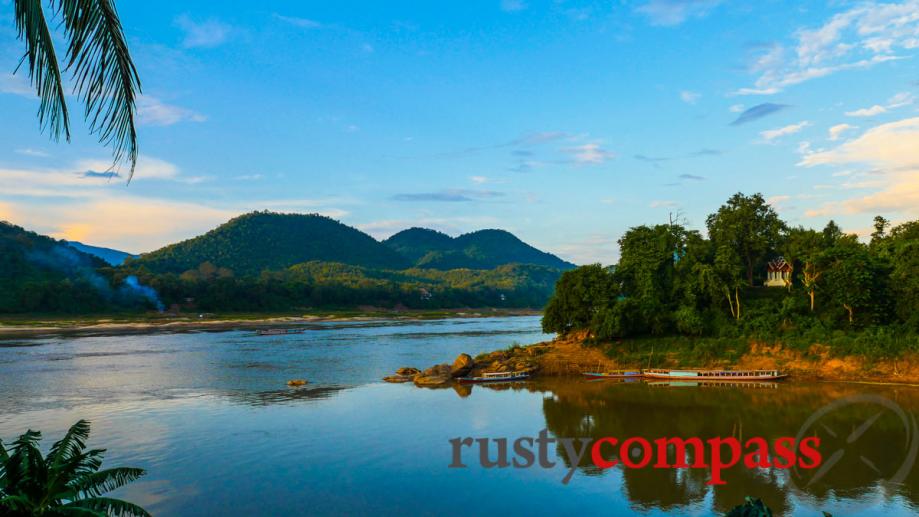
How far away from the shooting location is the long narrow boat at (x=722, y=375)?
5147cm

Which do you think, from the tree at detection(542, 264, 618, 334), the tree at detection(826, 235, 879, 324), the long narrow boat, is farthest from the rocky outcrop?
the tree at detection(826, 235, 879, 324)

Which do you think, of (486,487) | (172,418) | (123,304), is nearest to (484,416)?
(486,487)

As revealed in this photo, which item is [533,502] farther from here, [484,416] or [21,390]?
[21,390]

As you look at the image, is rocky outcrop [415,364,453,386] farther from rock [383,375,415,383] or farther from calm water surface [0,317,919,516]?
calm water surface [0,317,919,516]

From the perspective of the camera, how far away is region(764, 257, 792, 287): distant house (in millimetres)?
66438

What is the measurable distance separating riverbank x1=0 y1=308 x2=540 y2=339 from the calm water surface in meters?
51.6

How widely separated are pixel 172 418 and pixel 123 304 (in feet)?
403

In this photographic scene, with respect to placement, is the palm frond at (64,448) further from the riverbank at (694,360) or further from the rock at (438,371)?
the riverbank at (694,360)

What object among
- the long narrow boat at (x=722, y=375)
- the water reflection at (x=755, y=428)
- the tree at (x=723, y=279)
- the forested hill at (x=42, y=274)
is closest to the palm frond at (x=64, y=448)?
the water reflection at (x=755, y=428)

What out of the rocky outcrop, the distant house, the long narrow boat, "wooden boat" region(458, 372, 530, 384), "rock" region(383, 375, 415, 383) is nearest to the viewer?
the long narrow boat

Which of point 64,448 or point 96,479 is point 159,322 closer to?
point 64,448

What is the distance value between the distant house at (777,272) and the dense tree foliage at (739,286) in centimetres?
114

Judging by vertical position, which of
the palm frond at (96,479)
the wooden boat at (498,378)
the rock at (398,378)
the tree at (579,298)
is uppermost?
the tree at (579,298)

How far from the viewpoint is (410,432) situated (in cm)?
3738
